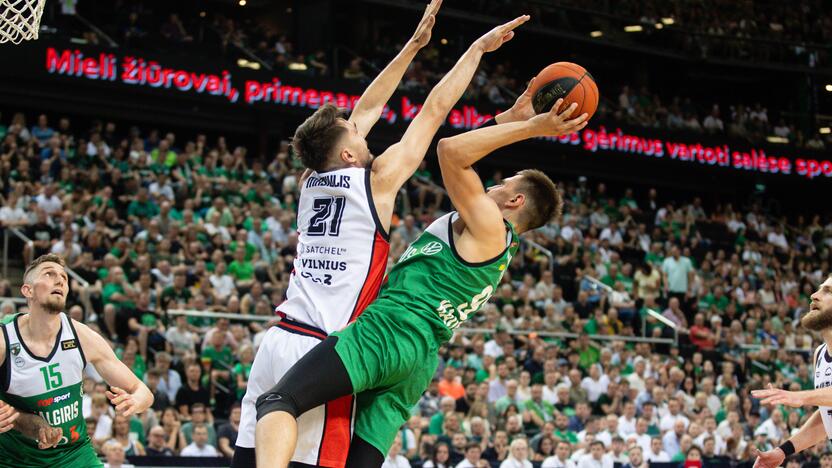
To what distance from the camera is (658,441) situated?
1502 cm

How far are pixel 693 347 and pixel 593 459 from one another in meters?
7.02

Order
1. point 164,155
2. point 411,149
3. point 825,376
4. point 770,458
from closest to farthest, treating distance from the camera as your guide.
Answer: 1. point 411,149
2. point 770,458
3. point 825,376
4. point 164,155

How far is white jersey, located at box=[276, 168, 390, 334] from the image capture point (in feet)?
18.1

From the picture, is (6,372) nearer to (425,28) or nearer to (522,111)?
(425,28)

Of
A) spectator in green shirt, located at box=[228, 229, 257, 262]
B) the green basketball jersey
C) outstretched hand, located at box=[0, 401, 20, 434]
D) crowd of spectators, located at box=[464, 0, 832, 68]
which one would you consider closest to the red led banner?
crowd of spectators, located at box=[464, 0, 832, 68]

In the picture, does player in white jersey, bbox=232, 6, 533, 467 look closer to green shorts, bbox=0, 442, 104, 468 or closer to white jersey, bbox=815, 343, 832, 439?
green shorts, bbox=0, 442, 104, 468

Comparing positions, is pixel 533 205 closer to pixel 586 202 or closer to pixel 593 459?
pixel 593 459

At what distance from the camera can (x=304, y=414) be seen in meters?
5.35

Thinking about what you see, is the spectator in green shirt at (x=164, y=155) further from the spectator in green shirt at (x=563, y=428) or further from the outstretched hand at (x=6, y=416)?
the outstretched hand at (x=6, y=416)

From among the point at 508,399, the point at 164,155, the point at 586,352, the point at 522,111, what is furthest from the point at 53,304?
the point at 164,155

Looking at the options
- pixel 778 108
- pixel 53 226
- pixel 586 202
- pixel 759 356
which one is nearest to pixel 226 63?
pixel 53 226

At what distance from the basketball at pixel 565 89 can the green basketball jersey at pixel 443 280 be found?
2.36 feet

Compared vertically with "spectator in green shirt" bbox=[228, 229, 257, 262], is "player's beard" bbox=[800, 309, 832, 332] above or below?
above

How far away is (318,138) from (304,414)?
4.66 feet
